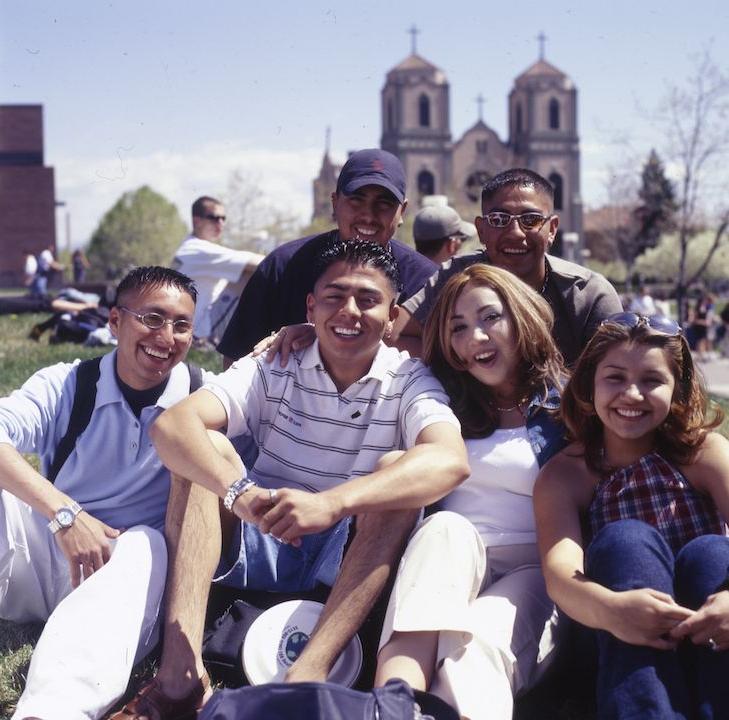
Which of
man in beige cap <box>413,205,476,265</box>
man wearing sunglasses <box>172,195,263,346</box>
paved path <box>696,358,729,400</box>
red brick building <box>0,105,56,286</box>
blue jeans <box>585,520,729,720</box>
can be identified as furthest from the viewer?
red brick building <box>0,105,56,286</box>

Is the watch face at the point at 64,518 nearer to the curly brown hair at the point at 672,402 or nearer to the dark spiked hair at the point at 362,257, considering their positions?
the dark spiked hair at the point at 362,257

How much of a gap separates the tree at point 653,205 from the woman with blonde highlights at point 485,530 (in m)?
21.0

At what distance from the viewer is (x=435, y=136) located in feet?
332

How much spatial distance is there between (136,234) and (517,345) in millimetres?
65572

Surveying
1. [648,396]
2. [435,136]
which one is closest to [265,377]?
[648,396]

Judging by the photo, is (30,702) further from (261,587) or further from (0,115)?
(0,115)

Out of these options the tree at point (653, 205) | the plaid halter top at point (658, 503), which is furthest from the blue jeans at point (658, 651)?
the tree at point (653, 205)

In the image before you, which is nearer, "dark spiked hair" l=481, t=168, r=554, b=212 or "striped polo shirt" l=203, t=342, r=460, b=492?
"striped polo shirt" l=203, t=342, r=460, b=492

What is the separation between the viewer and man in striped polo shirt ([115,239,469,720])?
307cm

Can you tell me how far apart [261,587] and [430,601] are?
0.94 m

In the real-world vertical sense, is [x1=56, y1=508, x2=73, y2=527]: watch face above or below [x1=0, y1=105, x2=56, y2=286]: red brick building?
below

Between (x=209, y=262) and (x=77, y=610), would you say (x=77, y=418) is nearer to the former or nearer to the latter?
(x=77, y=610)

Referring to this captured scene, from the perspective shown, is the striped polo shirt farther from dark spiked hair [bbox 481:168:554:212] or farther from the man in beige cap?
the man in beige cap

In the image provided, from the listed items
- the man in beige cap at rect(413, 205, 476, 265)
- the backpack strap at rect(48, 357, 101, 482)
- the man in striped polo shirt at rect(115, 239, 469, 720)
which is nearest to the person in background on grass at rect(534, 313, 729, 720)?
the man in striped polo shirt at rect(115, 239, 469, 720)
